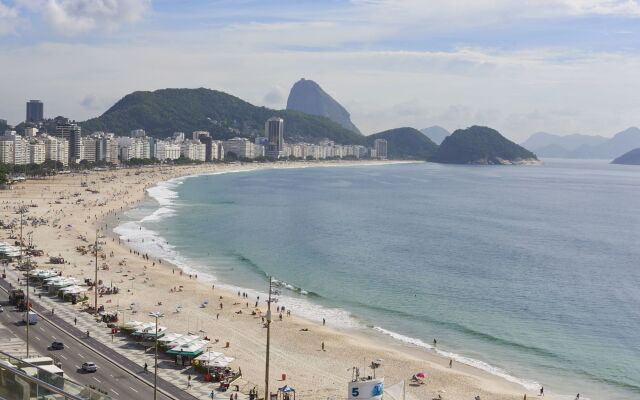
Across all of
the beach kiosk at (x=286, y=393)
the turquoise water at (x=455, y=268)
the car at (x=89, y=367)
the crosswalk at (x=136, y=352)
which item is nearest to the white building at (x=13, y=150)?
the turquoise water at (x=455, y=268)

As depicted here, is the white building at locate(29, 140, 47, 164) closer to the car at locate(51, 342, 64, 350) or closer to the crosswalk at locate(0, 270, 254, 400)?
the crosswalk at locate(0, 270, 254, 400)

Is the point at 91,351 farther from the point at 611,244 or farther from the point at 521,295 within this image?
the point at 611,244

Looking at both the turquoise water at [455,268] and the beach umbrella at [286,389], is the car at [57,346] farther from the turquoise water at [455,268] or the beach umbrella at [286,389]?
the turquoise water at [455,268]

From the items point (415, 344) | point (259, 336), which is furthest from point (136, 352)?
point (415, 344)

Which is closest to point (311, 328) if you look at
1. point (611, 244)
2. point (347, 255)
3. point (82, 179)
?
point (347, 255)

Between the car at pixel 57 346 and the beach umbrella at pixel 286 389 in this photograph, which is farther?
the car at pixel 57 346

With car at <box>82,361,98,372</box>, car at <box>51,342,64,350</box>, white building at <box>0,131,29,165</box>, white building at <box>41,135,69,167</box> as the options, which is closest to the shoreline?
car at <box>51,342,64,350</box>
